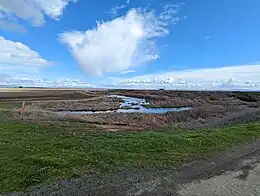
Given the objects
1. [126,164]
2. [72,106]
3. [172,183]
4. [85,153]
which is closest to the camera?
[172,183]

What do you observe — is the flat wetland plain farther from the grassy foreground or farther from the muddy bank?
the muddy bank

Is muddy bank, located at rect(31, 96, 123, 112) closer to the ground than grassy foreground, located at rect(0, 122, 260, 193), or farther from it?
closer to the ground

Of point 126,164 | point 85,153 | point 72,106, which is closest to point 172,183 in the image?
point 126,164

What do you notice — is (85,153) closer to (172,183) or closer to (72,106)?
(172,183)

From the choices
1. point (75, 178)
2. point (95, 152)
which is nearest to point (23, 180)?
point (75, 178)

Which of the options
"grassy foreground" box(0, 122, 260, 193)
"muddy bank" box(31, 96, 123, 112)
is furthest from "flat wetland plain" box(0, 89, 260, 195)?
"muddy bank" box(31, 96, 123, 112)

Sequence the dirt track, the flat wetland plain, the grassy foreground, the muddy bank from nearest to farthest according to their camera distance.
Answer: the dirt track, the flat wetland plain, the grassy foreground, the muddy bank

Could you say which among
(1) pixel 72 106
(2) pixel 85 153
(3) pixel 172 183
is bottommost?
(1) pixel 72 106

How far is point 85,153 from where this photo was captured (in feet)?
41.9

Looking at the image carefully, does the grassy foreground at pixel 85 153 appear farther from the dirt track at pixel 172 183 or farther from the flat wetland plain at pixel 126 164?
the dirt track at pixel 172 183

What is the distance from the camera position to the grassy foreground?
10033 millimetres

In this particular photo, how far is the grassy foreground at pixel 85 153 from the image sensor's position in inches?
395

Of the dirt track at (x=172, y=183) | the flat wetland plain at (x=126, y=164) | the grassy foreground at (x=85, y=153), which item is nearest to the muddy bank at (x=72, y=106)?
the grassy foreground at (x=85, y=153)

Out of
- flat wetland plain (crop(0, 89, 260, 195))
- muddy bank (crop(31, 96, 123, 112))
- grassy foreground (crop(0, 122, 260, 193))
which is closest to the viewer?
flat wetland plain (crop(0, 89, 260, 195))
